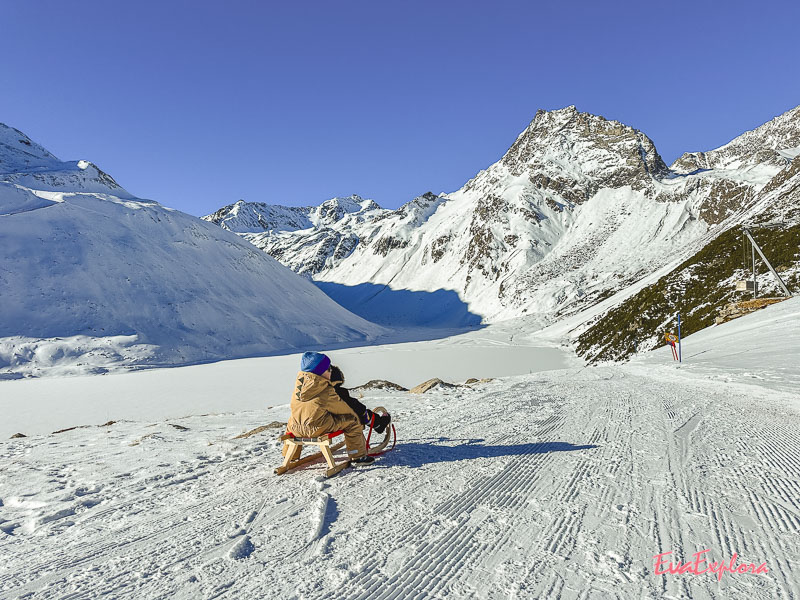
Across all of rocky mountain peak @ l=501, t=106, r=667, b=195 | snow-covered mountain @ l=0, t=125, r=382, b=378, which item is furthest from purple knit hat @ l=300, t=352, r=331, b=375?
rocky mountain peak @ l=501, t=106, r=667, b=195

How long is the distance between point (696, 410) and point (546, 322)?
2668 inches

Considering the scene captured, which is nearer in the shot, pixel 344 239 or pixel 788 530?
pixel 788 530

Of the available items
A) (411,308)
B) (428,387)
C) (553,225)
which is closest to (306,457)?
(428,387)

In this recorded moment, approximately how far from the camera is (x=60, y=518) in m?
4.02

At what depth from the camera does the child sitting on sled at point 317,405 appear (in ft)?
15.8

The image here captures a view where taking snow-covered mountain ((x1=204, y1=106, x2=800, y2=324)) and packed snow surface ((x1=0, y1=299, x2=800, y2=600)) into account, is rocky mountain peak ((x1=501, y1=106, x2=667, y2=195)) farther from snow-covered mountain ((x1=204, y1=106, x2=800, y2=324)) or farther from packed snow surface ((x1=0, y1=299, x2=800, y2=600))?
packed snow surface ((x1=0, y1=299, x2=800, y2=600))

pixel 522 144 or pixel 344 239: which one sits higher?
pixel 522 144

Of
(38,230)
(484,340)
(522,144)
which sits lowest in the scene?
(484,340)

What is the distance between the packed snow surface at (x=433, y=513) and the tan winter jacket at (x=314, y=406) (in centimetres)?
56

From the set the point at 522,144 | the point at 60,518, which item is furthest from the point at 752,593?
the point at 522,144

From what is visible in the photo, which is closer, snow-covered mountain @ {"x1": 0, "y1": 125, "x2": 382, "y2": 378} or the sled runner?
the sled runner

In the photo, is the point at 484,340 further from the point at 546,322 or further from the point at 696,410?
the point at 696,410

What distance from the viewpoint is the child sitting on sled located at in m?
4.82

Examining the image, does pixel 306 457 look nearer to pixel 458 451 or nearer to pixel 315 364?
pixel 315 364
